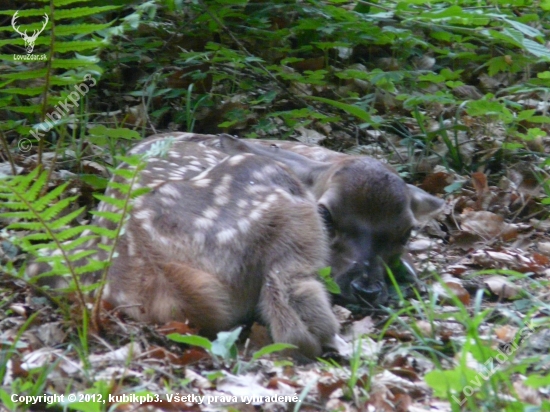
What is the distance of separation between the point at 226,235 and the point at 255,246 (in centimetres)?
15

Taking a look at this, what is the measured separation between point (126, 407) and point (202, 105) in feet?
13.6

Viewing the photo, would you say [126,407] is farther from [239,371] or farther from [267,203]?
[267,203]

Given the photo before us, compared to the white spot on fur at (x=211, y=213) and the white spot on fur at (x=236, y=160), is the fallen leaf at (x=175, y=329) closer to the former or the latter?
the white spot on fur at (x=211, y=213)

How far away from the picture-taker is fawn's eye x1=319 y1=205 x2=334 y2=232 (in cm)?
447

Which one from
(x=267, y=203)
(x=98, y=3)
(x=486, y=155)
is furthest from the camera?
(x=486, y=155)

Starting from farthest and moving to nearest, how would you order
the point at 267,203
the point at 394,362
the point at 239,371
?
the point at 267,203 < the point at 394,362 < the point at 239,371

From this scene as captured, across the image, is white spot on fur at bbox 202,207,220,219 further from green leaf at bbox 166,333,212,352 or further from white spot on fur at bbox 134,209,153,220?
green leaf at bbox 166,333,212,352

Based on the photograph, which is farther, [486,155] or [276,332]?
[486,155]

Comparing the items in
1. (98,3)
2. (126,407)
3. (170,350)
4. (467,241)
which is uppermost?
(98,3)

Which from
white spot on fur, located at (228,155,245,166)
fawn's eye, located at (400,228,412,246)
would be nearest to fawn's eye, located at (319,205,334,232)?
fawn's eye, located at (400,228,412,246)

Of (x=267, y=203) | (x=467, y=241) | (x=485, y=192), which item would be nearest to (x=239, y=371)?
(x=267, y=203)

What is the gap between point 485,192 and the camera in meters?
5.94

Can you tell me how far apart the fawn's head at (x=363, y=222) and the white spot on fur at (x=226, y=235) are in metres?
0.82

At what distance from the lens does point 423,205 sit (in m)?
5.07
